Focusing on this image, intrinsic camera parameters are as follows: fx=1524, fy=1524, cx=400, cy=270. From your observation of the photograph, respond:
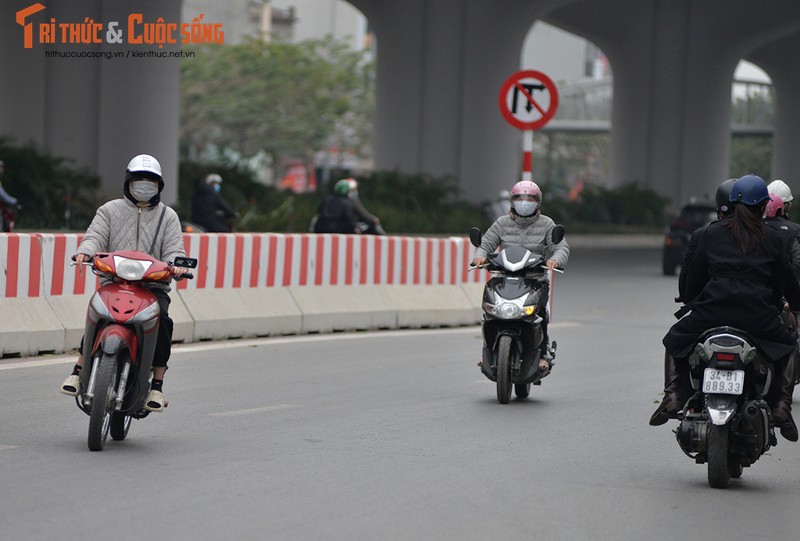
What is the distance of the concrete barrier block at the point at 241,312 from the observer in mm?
15141

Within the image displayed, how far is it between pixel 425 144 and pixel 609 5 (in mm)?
13271

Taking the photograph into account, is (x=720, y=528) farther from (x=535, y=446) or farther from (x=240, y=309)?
(x=240, y=309)

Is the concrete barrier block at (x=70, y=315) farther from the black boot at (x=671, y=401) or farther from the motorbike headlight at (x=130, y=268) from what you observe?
the black boot at (x=671, y=401)

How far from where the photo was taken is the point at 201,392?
11414 mm

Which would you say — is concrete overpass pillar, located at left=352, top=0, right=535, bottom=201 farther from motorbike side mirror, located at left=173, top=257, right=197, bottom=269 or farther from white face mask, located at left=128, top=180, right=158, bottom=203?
motorbike side mirror, located at left=173, top=257, right=197, bottom=269

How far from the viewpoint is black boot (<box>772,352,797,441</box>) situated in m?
7.80

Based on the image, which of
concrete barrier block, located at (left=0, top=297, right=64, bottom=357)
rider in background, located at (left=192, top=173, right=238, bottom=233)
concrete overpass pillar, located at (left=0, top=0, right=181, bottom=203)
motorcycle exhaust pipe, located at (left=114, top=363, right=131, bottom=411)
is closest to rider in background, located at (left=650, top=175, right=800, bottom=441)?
motorcycle exhaust pipe, located at (left=114, top=363, right=131, bottom=411)

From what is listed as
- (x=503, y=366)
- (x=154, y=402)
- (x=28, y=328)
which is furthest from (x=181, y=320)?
(x=154, y=402)

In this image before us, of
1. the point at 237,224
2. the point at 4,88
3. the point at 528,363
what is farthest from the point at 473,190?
the point at 528,363

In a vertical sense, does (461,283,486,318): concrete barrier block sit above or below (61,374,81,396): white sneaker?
below

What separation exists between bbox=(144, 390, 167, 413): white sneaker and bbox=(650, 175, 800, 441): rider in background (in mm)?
2862

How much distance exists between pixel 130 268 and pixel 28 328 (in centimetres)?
512

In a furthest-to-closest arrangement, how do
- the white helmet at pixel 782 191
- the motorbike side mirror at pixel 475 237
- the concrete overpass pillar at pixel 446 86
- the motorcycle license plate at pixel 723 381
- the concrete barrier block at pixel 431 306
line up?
the concrete overpass pillar at pixel 446 86 < the concrete barrier block at pixel 431 306 < the motorbike side mirror at pixel 475 237 < the white helmet at pixel 782 191 < the motorcycle license plate at pixel 723 381

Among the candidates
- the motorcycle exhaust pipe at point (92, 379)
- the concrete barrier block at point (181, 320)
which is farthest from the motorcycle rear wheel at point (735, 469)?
the concrete barrier block at point (181, 320)
